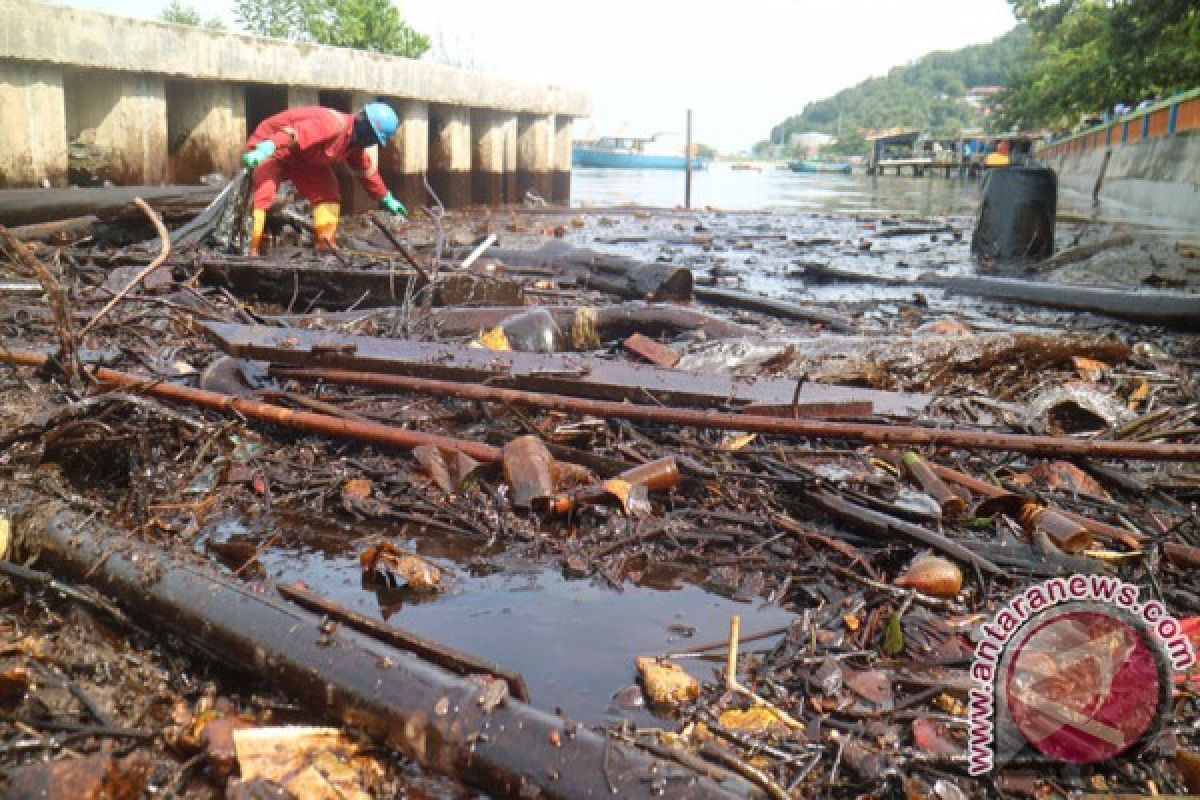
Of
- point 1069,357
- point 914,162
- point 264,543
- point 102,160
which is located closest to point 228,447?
point 264,543

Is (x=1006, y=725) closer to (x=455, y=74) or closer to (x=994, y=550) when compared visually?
(x=994, y=550)

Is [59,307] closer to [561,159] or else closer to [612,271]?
[612,271]

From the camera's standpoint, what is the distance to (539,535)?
314 cm

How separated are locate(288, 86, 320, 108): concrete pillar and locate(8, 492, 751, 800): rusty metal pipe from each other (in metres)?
13.6

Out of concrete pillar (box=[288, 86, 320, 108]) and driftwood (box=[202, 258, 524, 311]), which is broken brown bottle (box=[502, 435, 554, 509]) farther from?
concrete pillar (box=[288, 86, 320, 108])

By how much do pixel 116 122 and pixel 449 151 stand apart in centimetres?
799

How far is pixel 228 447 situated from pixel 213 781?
211cm

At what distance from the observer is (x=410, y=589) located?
9.05ft

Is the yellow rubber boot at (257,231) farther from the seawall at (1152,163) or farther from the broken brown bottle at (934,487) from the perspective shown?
the seawall at (1152,163)

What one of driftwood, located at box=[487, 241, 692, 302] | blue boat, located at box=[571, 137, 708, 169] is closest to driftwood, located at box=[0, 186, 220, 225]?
driftwood, located at box=[487, 241, 692, 302]

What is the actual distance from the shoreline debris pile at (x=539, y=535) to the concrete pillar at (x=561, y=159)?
17727 mm

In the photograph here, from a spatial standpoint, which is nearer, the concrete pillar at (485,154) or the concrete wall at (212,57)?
the concrete wall at (212,57)

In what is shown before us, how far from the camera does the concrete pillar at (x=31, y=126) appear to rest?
9.72 metres

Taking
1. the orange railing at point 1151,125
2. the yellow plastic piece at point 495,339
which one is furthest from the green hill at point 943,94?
the yellow plastic piece at point 495,339
